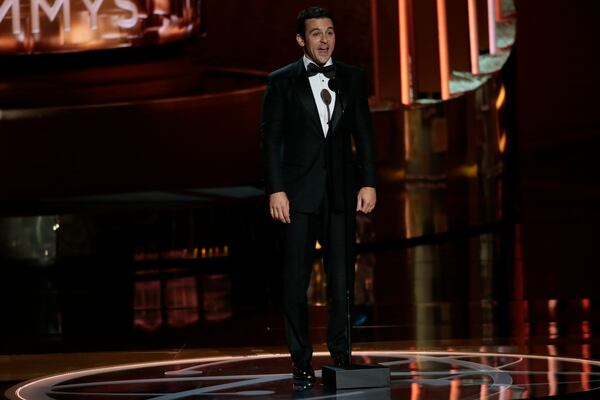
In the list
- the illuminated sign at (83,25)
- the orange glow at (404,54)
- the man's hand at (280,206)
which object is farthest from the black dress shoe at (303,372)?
the illuminated sign at (83,25)

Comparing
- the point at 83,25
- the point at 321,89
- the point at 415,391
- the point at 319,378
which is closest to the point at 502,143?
the point at 83,25

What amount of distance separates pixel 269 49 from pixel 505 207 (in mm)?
2755

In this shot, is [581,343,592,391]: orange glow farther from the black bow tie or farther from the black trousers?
the black bow tie

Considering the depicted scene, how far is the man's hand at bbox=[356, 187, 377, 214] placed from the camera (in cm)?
332

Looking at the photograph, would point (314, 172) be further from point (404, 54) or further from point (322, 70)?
point (404, 54)

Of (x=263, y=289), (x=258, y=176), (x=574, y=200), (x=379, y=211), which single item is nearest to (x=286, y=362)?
(x=263, y=289)

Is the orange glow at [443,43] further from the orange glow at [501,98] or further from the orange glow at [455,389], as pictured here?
the orange glow at [455,389]

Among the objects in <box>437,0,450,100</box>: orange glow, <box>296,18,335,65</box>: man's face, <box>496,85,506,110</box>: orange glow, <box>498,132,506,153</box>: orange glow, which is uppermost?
<box>437,0,450,100</box>: orange glow

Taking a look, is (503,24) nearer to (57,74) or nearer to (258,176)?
(258,176)

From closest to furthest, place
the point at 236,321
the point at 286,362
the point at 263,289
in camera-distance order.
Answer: the point at 286,362 → the point at 236,321 → the point at 263,289

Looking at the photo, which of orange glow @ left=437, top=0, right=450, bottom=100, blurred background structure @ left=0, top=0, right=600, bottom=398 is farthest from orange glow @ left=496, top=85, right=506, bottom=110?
orange glow @ left=437, top=0, right=450, bottom=100

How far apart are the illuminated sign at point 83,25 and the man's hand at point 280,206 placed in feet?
22.9

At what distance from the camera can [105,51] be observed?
33.4ft

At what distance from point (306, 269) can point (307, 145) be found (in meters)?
0.38
